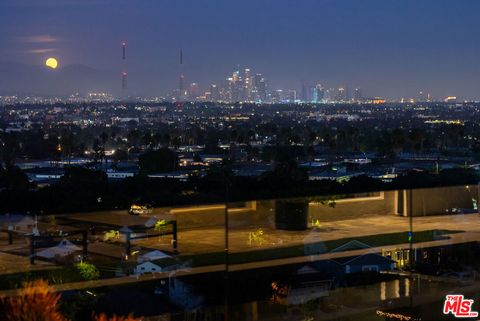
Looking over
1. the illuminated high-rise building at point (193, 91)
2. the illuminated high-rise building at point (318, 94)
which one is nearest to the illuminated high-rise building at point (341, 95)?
the illuminated high-rise building at point (318, 94)

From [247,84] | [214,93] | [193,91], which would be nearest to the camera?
[193,91]

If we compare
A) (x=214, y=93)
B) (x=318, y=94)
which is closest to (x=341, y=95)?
(x=318, y=94)

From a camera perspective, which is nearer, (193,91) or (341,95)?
(193,91)

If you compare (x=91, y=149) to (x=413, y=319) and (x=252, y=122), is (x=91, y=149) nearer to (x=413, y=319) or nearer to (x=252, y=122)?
(x=252, y=122)

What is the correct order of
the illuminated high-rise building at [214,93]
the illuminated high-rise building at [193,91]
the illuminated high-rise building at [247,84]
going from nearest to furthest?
the illuminated high-rise building at [193,91], the illuminated high-rise building at [214,93], the illuminated high-rise building at [247,84]

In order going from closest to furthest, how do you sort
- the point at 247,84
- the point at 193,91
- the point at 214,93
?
the point at 193,91 → the point at 214,93 → the point at 247,84

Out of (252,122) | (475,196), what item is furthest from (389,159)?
(475,196)

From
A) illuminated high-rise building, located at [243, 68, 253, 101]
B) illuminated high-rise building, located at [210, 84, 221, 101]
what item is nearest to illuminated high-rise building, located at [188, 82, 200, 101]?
illuminated high-rise building, located at [210, 84, 221, 101]

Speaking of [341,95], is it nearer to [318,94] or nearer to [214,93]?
[318,94]

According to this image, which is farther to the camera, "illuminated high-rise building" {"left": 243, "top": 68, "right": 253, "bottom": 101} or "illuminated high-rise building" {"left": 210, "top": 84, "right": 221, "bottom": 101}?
"illuminated high-rise building" {"left": 243, "top": 68, "right": 253, "bottom": 101}

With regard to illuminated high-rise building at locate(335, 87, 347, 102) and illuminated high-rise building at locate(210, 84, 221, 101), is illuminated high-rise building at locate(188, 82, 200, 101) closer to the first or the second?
illuminated high-rise building at locate(210, 84, 221, 101)

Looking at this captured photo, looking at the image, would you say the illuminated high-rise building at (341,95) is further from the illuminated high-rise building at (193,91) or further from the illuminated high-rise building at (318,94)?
the illuminated high-rise building at (193,91)

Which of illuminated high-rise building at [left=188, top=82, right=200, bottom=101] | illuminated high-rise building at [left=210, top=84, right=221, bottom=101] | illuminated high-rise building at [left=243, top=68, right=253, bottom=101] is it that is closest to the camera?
illuminated high-rise building at [left=188, top=82, right=200, bottom=101]
